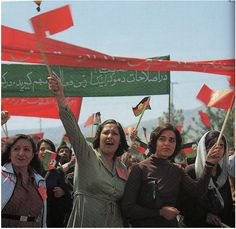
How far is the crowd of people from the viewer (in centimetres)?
267

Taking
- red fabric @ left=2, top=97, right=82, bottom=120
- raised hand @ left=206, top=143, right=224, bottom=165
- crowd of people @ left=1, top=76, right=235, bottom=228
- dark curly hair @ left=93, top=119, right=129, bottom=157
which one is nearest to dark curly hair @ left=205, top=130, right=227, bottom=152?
crowd of people @ left=1, top=76, right=235, bottom=228

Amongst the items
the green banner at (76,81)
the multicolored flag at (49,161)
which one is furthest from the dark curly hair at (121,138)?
the green banner at (76,81)

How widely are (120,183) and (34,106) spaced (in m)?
3.26

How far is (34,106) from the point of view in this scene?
19.1 feet

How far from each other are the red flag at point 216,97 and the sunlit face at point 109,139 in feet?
3.33

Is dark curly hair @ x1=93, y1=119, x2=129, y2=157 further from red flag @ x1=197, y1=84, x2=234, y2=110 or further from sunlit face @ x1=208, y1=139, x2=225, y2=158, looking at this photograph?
red flag @ x1=197, y1=84, x2=234, y2=110

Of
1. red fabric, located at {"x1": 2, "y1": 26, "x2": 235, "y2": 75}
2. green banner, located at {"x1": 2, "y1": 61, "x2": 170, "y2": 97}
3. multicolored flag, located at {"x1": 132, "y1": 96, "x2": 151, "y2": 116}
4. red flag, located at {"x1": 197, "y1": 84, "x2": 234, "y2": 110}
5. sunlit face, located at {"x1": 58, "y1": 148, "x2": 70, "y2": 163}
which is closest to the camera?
red flag, located at {"x1": 197, "y1": 84, "x2": 234, "y2": 110}

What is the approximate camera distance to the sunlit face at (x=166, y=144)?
2805 mm

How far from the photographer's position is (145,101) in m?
5.37

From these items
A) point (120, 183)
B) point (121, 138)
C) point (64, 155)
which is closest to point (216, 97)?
point (121, 138)

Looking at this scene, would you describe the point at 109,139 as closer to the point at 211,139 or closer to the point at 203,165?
the point at 203,165

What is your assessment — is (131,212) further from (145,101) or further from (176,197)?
(145,101)

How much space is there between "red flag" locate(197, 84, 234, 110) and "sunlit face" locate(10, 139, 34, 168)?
1444 millimetres

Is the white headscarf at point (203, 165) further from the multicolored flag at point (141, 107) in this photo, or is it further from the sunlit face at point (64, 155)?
the sunlit face at point (64, 155)
